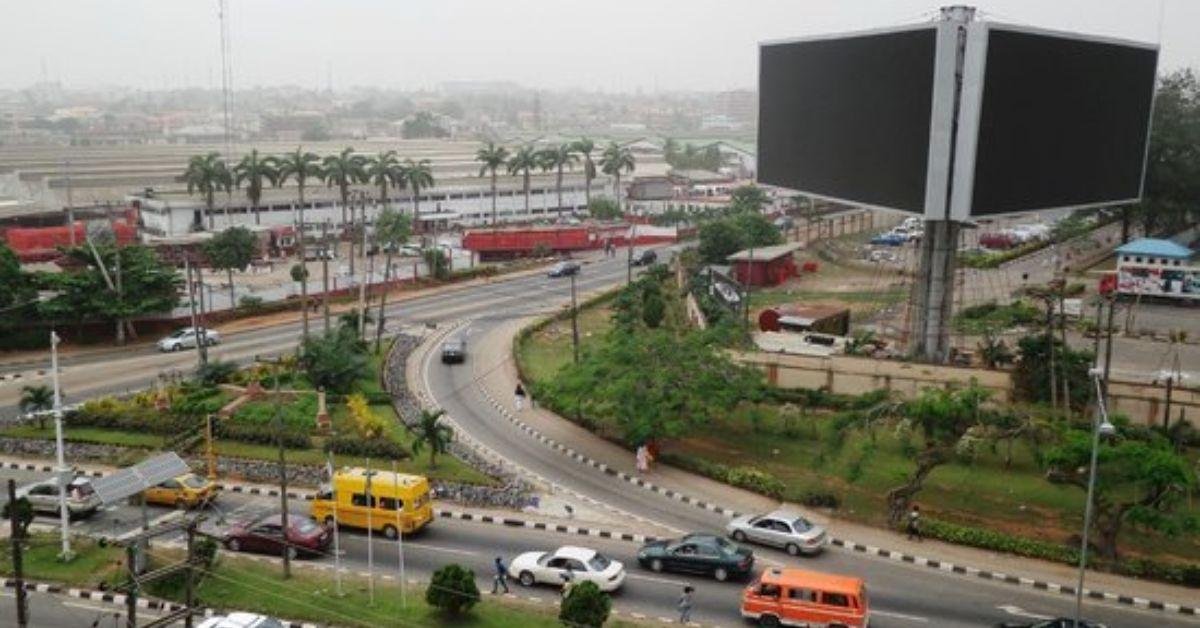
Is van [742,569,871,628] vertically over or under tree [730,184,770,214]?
under

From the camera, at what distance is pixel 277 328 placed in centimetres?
5650

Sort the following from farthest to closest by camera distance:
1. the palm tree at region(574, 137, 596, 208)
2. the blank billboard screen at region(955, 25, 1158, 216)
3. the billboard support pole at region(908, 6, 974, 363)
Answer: the palm tree at region(574, 137, 596, 208) < the billboard support pole at region(908, 6, 974, 363) < the blank billboard screen at region(955, 25, 1158, 216)

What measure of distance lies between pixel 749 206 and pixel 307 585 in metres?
80.4

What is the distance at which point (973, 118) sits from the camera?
36562 millimetres

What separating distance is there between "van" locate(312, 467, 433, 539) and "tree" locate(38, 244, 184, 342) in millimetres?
28308

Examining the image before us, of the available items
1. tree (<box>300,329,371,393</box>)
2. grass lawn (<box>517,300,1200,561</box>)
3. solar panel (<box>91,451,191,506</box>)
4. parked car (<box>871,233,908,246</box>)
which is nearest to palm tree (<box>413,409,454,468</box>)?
grass lawn (<box>517,300,1200,561</box>)

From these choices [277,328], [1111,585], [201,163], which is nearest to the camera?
[1111,585]

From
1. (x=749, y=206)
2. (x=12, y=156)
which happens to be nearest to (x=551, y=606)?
(x=749, y=206)

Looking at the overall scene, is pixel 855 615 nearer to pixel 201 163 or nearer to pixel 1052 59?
pixel 1052 59

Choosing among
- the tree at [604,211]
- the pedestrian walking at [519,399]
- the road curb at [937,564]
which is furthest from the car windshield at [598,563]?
the tree at [604,211]

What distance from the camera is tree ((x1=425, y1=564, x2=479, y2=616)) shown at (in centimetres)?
2247

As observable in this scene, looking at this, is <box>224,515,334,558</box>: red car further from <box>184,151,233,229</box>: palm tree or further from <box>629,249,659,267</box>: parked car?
<box>184,151,233,229</box>: palm tree

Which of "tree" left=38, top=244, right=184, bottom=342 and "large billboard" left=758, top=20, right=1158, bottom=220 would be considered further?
"tree" left=38, top=244, right=184, bottom=342

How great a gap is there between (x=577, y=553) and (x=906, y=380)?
733 inches
